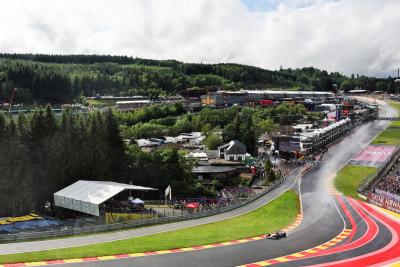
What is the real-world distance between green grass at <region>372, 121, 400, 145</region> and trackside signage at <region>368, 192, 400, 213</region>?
54.6 metres

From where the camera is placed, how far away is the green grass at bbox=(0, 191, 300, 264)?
36062mm

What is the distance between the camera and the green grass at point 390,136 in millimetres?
119863

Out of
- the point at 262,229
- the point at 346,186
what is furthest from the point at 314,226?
the point at 346,186

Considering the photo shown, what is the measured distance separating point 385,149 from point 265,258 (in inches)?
3235

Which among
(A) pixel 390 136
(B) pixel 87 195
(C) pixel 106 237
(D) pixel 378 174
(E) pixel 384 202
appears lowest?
(D) pixel 378 174

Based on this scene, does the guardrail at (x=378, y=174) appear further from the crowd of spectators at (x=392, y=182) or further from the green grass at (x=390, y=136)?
the green grass at (x=390, y=136)

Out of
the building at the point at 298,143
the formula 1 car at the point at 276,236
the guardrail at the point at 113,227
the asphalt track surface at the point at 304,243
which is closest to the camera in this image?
the asphalt track surface at the point at 304,243

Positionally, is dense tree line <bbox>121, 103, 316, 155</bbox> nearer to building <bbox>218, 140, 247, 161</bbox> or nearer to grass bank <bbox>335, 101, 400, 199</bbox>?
building <bbox>218, 140, 247, 161</bbox>

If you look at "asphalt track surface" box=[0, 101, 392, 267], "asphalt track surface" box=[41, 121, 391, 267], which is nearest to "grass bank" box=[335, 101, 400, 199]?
"asphalt track surface" box=[41, 121, 391, 267]

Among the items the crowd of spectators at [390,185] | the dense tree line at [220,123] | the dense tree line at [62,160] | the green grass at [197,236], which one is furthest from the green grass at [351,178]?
the dense tree line at [220,123]

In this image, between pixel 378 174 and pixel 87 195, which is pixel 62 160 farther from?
pixel 378 174

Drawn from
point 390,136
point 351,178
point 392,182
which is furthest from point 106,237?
point 390,136

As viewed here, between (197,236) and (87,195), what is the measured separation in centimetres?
1581

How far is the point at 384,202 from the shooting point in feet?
206
